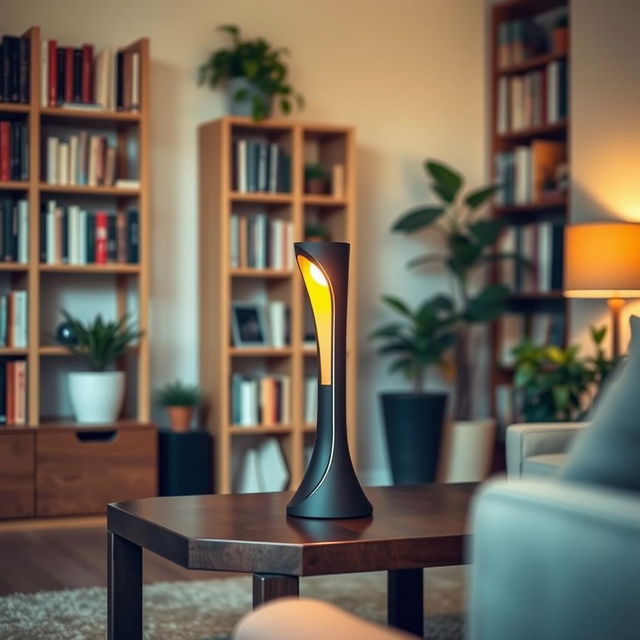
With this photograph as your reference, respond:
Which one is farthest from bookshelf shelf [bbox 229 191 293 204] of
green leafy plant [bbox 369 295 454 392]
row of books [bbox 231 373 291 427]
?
row of books [bbox 231 373 291 427]

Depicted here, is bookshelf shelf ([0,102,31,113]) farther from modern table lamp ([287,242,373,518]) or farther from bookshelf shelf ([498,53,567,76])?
modern table lamp ([287,242,373,518])

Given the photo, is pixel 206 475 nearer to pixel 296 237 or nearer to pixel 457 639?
pixel 296 237

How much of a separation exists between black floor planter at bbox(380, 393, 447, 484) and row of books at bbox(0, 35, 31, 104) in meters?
2.04

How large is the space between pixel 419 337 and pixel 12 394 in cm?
185

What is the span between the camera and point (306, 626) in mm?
1234

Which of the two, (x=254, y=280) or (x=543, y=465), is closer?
(x=543, y=465)

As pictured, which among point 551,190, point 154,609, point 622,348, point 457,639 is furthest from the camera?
point 551,190

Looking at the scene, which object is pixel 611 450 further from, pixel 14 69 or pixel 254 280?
pixel 254 280

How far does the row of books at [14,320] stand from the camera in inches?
183

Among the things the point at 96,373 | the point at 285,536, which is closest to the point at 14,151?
the point at 96,373

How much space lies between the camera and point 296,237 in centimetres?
509

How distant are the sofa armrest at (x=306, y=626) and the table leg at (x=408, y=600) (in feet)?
4.37

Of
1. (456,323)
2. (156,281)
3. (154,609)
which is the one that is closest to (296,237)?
(156,281)

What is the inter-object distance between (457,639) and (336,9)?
3.55 m
